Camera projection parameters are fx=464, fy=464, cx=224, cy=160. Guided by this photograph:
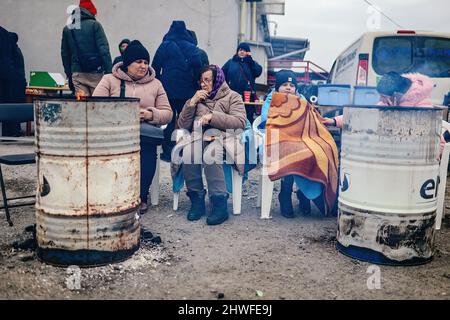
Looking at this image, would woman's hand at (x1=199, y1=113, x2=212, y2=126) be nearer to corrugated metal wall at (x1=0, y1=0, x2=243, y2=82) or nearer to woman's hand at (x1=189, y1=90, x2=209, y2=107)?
woman's hand at (x1=189, y1=90, x2=209, y2=107)

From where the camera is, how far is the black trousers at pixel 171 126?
238 inches

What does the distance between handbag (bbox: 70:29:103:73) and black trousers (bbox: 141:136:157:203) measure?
2.05m

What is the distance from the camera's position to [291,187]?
468 centimetres

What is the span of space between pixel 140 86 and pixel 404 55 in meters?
5.53

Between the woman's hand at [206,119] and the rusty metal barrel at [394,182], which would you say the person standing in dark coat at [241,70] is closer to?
the woman's hand at [206,119]

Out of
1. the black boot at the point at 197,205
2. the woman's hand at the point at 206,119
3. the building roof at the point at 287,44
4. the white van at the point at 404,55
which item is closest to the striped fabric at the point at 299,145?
the woman's hand at the point at 206,119

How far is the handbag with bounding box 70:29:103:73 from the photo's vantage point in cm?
600

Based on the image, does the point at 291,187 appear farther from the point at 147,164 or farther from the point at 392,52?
the point at 392,52

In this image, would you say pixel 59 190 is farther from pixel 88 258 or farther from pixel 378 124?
pixel 378 124

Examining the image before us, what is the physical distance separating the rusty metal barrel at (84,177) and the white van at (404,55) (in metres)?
5.81

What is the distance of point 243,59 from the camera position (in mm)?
7172
